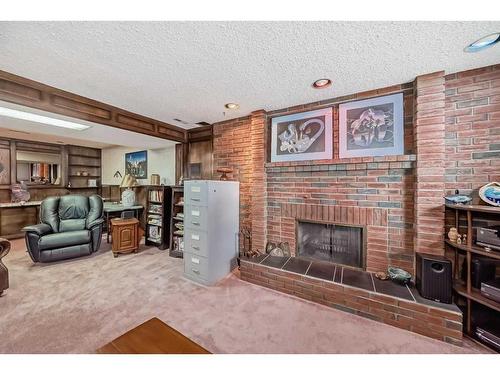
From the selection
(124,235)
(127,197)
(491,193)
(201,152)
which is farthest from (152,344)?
(127,197)

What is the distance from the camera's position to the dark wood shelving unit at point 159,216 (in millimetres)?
3594

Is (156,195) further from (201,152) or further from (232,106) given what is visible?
(232,106)

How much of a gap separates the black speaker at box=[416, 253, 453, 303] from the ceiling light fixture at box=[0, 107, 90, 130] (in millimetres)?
4217

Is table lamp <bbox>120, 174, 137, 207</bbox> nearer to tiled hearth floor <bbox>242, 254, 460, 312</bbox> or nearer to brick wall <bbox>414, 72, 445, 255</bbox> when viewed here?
tiled hearth floor <bbox>242, 254, 460, 312</bbox>

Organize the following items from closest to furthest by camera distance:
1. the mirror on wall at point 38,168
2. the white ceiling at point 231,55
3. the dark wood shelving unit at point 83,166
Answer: the white ceiling at point 231,55, the mirror on wall at point 38,168, the dark wood shelving unit at point 83,166

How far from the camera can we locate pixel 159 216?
3.69 metres

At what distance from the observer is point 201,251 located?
7.94ft

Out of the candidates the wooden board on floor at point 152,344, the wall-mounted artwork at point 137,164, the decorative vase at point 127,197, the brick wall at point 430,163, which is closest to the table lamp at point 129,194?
the decorative vase at point 127,197

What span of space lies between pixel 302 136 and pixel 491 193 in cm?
175

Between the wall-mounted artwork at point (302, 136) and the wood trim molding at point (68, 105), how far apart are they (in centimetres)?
198

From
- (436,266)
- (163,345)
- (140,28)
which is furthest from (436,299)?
(140,28)

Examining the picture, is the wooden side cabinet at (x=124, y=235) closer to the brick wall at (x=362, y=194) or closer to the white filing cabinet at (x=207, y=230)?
the white filing cabinet at (x=207, y=230)
